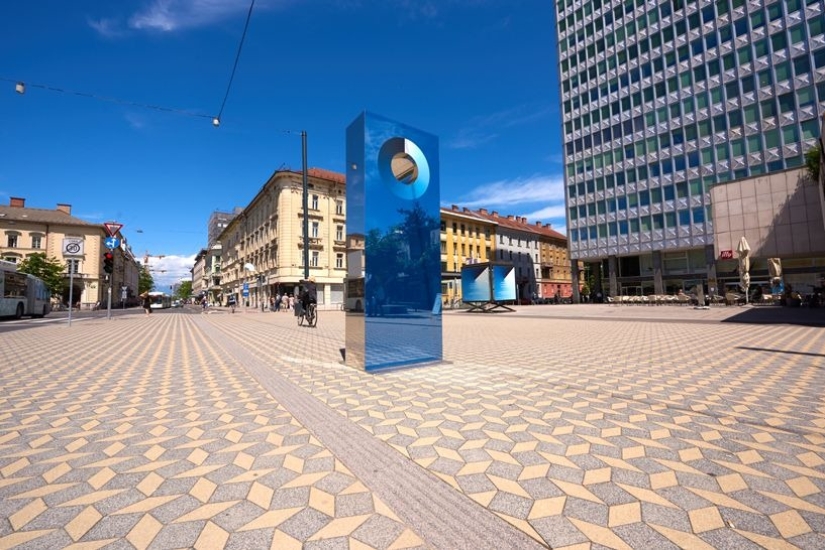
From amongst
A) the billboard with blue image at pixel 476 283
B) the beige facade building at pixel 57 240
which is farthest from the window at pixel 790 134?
the beige facade building at pixel 57 240

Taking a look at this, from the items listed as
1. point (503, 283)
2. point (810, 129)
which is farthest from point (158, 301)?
point (810, 129)

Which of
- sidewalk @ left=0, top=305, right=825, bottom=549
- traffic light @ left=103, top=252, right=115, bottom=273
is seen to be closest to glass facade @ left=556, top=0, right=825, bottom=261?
sidewalk @ left=0, top=305, right=825, bottom=549

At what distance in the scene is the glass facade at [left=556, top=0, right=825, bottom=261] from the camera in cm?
3431

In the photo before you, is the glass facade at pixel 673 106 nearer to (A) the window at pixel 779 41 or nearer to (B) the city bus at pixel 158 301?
(A) the window at pixel 779 41

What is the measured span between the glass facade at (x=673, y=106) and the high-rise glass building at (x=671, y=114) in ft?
0.33

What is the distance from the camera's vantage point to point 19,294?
954 inches

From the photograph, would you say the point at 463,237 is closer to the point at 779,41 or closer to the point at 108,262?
the point at 779,41

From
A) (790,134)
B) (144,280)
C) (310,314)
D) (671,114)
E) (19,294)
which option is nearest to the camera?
(310,314)

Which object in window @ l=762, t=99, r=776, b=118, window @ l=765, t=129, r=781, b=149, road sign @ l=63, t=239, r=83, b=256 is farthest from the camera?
window @ l=762, t=99, r=776, b=118

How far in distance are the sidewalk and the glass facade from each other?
41026mm

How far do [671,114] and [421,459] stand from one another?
163ft

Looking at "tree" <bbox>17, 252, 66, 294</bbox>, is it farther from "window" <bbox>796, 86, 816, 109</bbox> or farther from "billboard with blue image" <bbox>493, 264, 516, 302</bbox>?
"window" <bbox>796, 86, 816, 109</bbox>

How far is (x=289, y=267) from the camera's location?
44.2 meters

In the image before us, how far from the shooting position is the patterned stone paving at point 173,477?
80.1 inches
